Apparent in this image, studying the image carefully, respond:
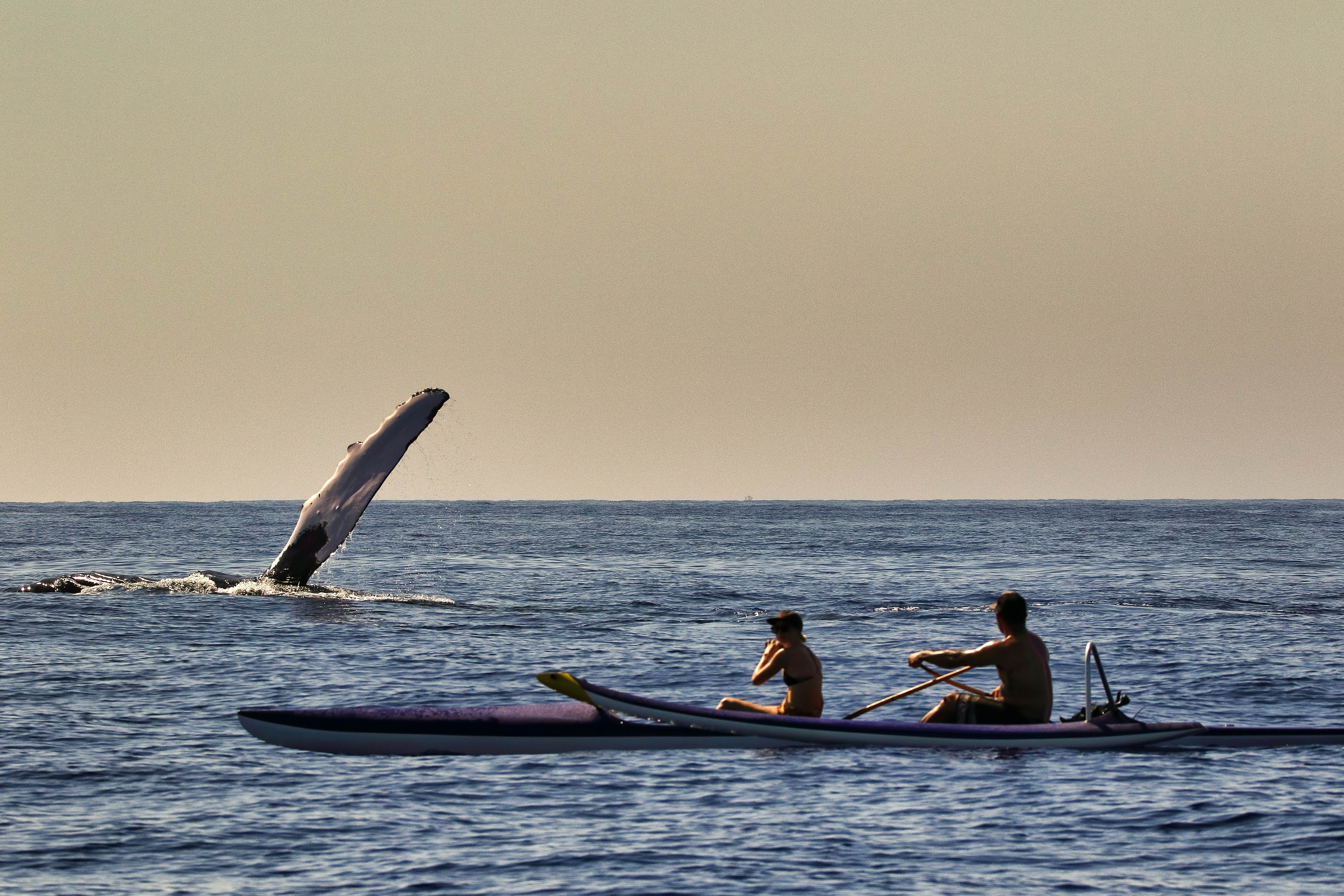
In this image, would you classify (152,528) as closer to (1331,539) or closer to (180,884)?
(1331,539)

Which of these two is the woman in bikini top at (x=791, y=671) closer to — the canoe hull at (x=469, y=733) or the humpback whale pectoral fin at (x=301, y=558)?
the canoe hull at (x=469, y=733)

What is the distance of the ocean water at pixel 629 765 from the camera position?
11.5 m

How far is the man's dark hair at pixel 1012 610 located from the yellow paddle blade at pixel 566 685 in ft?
14.2

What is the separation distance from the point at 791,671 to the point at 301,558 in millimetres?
17927

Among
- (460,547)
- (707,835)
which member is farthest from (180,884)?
(460,547)

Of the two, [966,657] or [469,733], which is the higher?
[966,657]

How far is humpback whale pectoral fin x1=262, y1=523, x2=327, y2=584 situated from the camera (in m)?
28.0

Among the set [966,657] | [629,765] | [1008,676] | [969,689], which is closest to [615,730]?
[629,765]

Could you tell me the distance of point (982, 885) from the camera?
11023 millimetres

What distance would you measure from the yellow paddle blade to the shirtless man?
3.37m

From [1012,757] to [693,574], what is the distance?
35.8 m

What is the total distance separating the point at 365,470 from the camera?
1023 inches

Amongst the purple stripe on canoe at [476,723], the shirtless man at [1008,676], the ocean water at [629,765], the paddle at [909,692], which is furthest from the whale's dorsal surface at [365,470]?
the shirtless man at [1008,676]

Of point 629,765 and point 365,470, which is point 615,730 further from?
point 365,470
